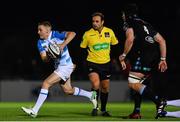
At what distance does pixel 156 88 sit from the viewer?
76.3 ft

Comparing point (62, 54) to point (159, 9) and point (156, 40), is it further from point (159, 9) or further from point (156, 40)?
point (159, 9)

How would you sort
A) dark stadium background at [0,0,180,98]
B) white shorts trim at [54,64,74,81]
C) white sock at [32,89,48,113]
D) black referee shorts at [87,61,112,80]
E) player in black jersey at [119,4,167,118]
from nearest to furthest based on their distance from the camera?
player in black jersey at [119,4,167,118]
white sock at [32,89,48,113]
white shorts trim at [54,64,74,81]
black referee shorts at [87,61,112,80]
dark stadium background at [0,0,180,98]

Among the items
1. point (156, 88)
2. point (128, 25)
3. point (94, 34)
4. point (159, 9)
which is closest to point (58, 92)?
point (156, 88)

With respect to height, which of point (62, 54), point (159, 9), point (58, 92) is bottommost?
point (58, 92)

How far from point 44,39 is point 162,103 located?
252 centimetres

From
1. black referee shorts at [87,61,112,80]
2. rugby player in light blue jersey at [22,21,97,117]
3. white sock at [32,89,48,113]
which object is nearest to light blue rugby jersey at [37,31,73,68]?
rugby player in light blue jersey at [22,21,97,117]

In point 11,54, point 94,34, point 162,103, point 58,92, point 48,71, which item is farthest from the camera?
point 11,54

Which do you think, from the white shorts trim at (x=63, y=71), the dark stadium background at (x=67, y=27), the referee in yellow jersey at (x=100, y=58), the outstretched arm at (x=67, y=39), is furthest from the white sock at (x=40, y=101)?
the dark stadium background at (x=67, y=27)

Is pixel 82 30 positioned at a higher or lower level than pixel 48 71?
higher

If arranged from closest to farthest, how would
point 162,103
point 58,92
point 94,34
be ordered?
point 162,103 → point 94,34 → point 58,92

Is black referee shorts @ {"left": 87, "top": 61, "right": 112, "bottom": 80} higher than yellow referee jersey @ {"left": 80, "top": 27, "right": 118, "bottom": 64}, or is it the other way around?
yellow referee jersey @ {"left": 80, "top": 27, "right": 118, "bottom": 64}

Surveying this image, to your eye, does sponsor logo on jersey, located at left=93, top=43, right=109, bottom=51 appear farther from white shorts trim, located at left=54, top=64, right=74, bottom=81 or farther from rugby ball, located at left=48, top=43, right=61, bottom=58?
rugby ball, located at left=48, top=43, right=61, bottom=58

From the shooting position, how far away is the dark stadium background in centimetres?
2460

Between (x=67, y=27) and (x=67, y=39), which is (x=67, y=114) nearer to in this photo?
(x=67, y=39)
